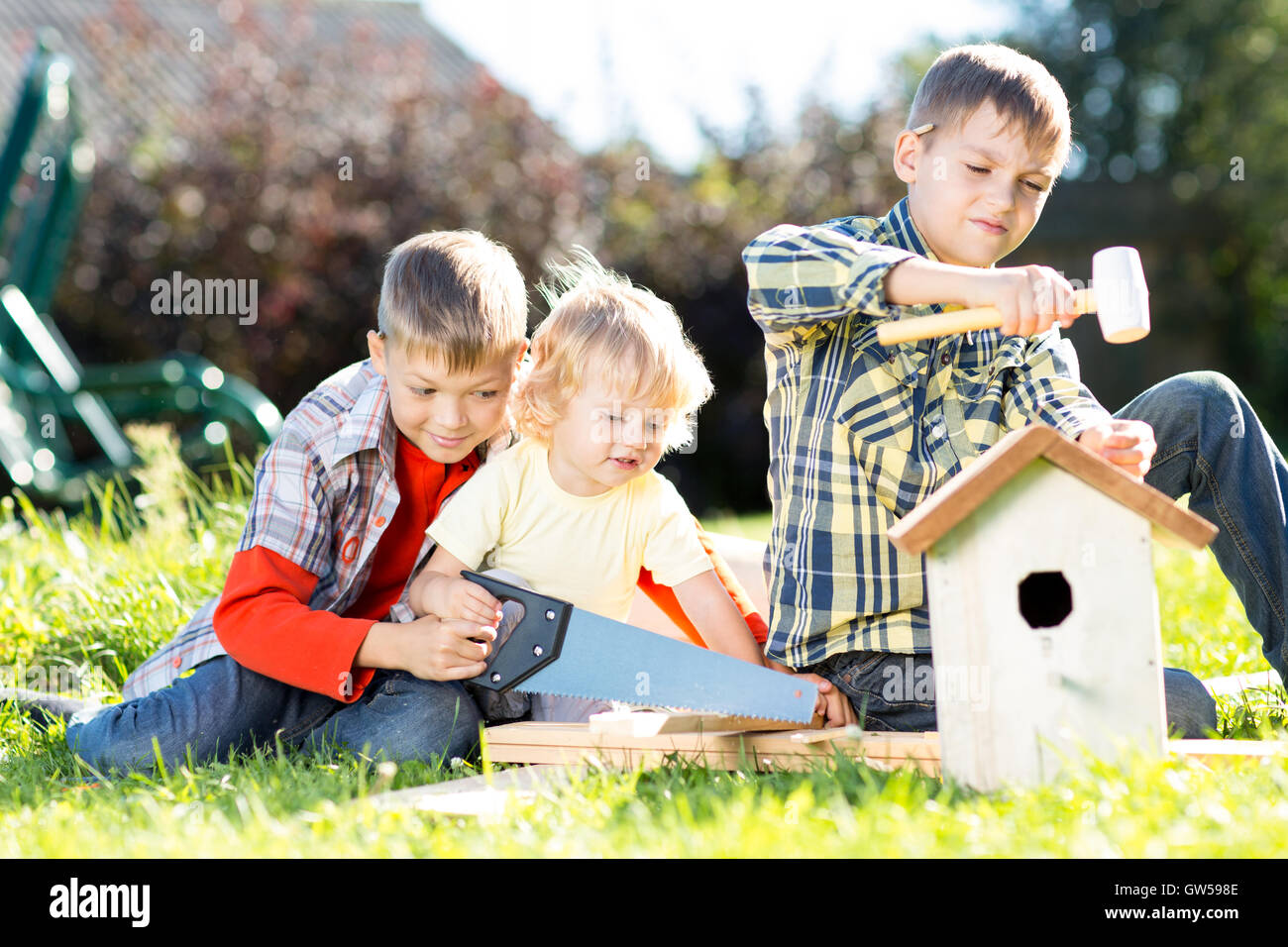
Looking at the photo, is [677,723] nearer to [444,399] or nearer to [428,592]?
[428,592]

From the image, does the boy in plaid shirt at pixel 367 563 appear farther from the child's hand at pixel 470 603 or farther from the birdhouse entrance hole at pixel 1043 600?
the birdhouse entrance hole at pixel 1043 600

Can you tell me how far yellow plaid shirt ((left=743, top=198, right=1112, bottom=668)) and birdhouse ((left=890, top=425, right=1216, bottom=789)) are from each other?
0.59 metres

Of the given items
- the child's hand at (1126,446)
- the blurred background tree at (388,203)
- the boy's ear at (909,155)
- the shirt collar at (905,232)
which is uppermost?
the blurred background tree at (388,203)

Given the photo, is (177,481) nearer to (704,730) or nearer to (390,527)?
(390,527)

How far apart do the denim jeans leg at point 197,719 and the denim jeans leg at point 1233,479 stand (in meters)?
2.16

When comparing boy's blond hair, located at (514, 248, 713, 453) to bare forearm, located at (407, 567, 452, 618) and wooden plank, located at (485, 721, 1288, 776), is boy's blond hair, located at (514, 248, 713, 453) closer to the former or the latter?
bare forearm, located at (407, 567, 452, 618)

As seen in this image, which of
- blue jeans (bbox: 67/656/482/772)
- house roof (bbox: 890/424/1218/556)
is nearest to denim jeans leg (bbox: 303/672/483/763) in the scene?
blue jeans (bbox: 67/656/482/772)

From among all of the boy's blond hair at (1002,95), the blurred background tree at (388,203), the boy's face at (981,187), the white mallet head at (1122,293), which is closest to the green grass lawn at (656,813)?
the white mallet head at (1122,293)

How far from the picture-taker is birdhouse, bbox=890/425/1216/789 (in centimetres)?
220

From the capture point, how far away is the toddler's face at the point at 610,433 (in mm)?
3016

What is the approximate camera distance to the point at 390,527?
3357 millimetres

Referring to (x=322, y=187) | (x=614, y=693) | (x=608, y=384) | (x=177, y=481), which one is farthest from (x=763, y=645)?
(x=322, y=187)

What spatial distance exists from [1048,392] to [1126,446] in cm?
42

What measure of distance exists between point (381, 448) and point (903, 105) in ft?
32.9
